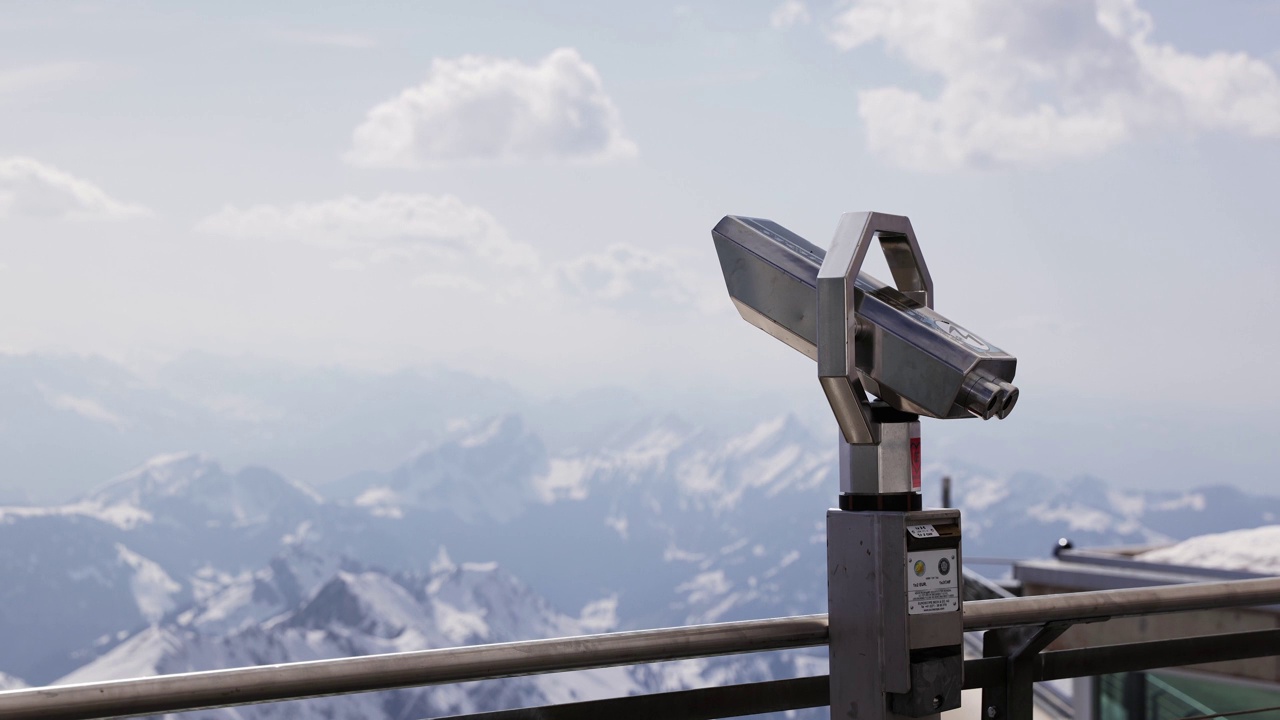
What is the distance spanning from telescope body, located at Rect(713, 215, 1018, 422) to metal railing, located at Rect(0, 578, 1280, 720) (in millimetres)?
356

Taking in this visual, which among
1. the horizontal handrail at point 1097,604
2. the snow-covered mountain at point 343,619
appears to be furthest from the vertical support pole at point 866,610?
the snow-covered mountain at point 343,619

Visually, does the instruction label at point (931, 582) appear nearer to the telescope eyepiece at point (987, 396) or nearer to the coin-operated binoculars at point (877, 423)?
the coin-operated binoculars at point (877, 423)

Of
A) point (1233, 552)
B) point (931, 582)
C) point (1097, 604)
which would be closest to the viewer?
point (931, 582)

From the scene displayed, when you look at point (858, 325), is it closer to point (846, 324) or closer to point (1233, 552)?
point (846, 324)

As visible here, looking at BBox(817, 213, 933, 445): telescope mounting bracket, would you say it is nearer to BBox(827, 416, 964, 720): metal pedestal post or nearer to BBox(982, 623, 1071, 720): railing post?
BBox(827, 416, 964, 720): metal pedestal post

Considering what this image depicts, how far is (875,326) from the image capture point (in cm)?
150

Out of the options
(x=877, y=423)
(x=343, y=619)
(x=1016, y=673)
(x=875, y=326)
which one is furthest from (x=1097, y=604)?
(x=343, y=619)

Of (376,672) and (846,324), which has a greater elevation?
(846,324)

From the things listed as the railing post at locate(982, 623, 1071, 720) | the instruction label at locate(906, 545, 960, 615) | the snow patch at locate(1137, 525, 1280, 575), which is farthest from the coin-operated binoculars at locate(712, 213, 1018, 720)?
the snow patch at locate(1137, 525, 1280, 575)

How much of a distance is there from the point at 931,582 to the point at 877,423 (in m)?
0.22

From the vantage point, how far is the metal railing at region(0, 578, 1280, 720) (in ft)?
4.28

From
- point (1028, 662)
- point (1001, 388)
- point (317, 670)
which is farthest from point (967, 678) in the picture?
point (317, 670)

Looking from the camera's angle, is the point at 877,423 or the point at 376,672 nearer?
the point at 376,672

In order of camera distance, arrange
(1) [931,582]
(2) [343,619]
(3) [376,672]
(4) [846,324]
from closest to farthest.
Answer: (3) [376,672], (4) [846,324], (1) [931,582], (2) [343,619]
